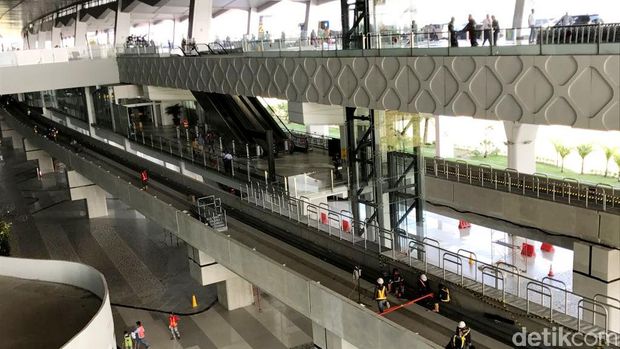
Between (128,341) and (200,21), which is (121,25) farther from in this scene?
(128,341)

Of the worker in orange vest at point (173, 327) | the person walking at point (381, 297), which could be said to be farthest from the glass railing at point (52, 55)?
the person walking at point (381, 297)

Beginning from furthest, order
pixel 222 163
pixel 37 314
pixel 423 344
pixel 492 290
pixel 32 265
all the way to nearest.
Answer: pixel 222 163
pixel 32 265
pixel 37 314
pixel 492 290
pixel 423 344

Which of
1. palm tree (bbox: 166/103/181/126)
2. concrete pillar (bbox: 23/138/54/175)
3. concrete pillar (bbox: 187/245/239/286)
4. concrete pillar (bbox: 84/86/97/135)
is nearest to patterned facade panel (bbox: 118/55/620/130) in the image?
concrete pillar (bbox: 187/245/239/286)

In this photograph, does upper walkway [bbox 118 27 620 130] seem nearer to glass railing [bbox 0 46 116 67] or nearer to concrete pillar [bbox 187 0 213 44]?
concrete pillar [bbox 187 0 213 44]

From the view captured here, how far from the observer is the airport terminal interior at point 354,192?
1071 cm

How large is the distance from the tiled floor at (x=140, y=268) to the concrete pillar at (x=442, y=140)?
11.0 m

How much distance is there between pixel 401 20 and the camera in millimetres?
14547

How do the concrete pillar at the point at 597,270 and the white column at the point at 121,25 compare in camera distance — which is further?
the white column at the point at 121,25

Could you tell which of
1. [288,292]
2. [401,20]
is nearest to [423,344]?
[288,292]

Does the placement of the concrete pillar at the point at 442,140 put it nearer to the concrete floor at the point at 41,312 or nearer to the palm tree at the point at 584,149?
the palm tree at the point at 584,149

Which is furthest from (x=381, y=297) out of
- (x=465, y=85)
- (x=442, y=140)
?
(x=442, y=140)

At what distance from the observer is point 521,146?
73.7 ft

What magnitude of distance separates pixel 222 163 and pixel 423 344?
14392mm

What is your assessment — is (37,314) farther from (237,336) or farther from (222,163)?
(222,163)
